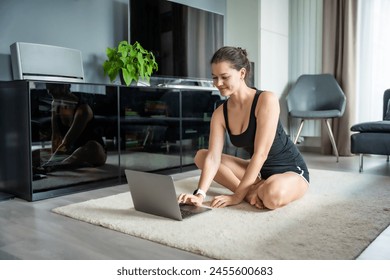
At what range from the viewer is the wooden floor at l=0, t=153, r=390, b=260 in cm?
130

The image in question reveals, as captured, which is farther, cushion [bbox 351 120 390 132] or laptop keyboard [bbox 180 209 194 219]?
cushion [bbox 351 120 390 132]

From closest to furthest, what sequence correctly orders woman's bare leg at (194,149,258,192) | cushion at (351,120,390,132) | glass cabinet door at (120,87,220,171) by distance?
1. woman's bare leg at (194,149,258,192)
2. glass cabinet door at (120,87,220,171)
3. cushion at (351,120,390,132)

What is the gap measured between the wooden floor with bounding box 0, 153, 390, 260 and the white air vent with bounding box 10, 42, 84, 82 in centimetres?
79

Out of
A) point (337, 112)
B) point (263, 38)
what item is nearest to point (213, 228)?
point (337, 112)

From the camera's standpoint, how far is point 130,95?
2.56 metres

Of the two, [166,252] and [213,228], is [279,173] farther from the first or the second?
[166,252]

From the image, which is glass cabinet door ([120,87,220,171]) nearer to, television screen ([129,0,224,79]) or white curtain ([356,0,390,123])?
television screen ([129,0,224,79])

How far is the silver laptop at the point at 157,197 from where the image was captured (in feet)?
5.17

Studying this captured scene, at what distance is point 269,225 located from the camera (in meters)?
1.57

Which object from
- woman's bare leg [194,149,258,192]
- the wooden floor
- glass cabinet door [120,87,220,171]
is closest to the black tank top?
woman's bare leg [194,149,258,192]

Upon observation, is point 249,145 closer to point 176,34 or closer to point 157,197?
point 157,197

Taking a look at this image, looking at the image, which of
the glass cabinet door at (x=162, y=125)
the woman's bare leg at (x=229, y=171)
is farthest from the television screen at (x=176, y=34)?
the woman's bare leg at (x=229, y=171)

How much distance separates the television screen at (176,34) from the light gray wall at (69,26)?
209 mm
